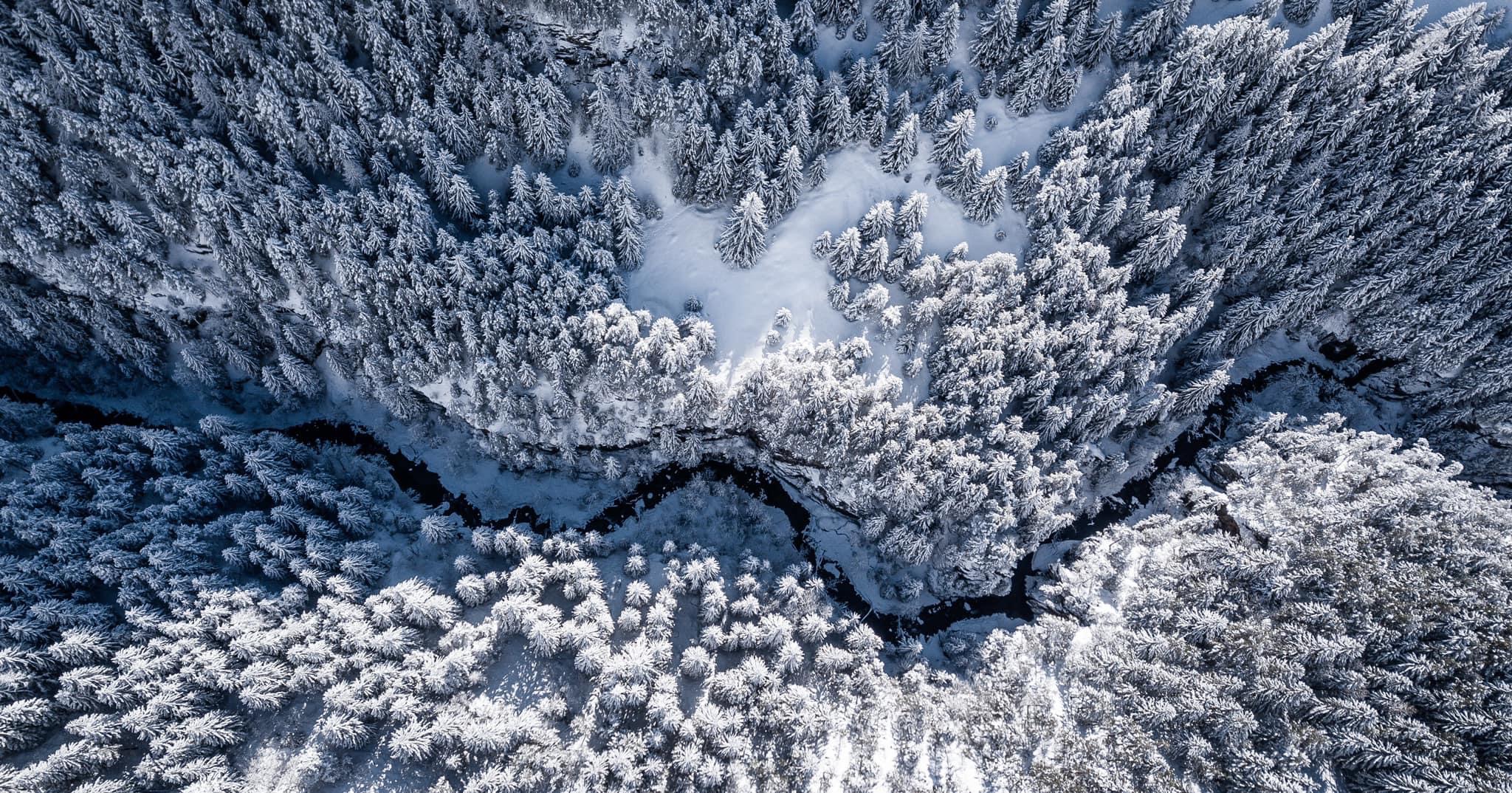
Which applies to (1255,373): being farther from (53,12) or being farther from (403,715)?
(53,12)

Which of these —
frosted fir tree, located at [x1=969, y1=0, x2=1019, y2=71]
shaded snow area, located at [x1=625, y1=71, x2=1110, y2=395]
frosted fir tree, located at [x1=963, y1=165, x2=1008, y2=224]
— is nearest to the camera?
frosted fir tree, located at [x1=963, y1=165, x2=1008, y2=224]

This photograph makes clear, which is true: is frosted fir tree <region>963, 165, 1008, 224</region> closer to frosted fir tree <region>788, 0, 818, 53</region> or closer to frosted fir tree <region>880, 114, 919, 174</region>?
frosted fir tree <region>880, 114, 919, 174</region>

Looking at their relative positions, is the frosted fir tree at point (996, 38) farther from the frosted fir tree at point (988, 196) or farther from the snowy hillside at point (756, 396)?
the frosted fir tree at point (988, 196)

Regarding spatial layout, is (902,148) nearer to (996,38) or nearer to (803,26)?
(996,38)

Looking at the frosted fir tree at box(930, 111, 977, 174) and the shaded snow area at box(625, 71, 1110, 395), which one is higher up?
the frosted fir tree at box(930, 111, 977, 174)

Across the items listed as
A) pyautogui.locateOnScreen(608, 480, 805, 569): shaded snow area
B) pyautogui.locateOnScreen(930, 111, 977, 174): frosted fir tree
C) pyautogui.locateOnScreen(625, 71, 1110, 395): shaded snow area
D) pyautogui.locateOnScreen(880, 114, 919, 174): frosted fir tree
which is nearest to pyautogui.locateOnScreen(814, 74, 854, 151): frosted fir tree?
pyautogui.locateOnScreen(625, 71, 1110, 395): shaded snow area

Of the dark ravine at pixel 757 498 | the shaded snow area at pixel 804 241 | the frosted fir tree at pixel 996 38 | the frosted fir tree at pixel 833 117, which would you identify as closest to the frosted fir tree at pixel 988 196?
the shaded snow area at pixel 804 241
